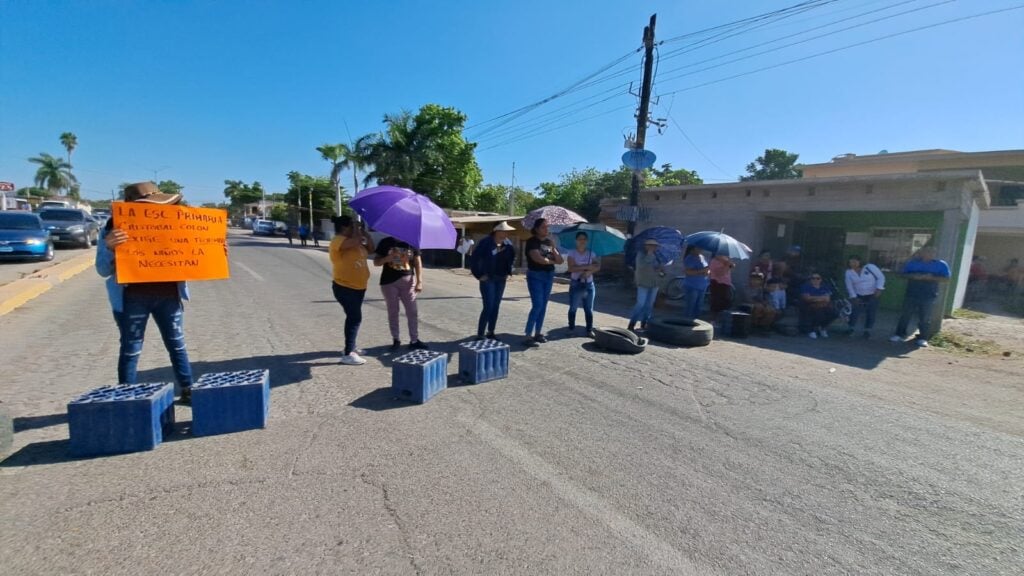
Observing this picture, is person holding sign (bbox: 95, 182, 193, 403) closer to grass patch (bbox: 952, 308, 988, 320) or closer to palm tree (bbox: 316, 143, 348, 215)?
grass patch (bbox: 952, 308, 988, 320)

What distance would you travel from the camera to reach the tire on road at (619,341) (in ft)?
21.2

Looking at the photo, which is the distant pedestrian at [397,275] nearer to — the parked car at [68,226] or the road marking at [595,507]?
the road marking at [595,507]

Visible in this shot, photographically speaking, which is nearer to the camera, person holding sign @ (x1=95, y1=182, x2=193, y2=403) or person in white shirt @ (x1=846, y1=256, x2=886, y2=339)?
person holding sign @ (x1=95, y1=182, x2=193, y2=403)

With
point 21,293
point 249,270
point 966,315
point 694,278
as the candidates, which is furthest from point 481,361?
point 249,270

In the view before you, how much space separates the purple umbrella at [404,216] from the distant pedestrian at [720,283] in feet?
21.6

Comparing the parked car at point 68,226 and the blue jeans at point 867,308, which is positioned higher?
the parked car at point 68,226

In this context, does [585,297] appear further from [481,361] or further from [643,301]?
[481,361]

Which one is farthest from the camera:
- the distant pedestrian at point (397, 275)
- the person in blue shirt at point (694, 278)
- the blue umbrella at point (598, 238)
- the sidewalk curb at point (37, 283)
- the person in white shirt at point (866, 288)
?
the person in white shirt at point (866, 288)

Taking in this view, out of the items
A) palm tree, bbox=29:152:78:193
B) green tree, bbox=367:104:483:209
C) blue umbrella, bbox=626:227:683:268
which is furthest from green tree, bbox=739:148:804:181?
palm tree, bbox=29:152:78:193

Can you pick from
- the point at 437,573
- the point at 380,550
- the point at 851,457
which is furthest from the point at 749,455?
the point at 380,550

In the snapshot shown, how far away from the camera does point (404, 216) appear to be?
16.1 ft

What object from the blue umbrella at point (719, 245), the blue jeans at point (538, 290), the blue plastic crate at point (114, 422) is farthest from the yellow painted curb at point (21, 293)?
the blue umbrella at point (719, 245)

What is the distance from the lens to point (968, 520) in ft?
9.32

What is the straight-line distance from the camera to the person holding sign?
11.4 ft
